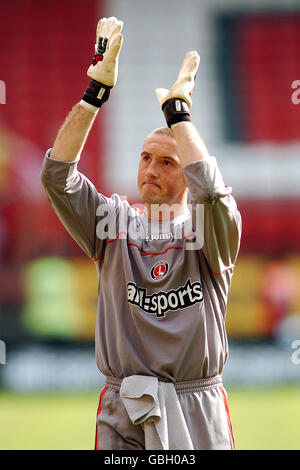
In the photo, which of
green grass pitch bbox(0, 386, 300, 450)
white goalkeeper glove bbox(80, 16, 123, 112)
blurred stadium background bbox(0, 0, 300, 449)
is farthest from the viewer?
blurred stadium background bbox(0, 0, 300, 449)

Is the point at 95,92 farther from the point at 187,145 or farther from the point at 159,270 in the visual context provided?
the point at 159,270

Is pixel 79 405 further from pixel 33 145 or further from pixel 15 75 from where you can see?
pixel 15 75

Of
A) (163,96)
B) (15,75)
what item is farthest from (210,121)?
(163,96)

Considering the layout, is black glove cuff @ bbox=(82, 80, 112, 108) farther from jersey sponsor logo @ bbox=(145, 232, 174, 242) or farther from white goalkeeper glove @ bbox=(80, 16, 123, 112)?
jersey sponsor logo @ bbox=(145, 232, 174, 242)

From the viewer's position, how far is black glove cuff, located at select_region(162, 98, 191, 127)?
8.09 ft

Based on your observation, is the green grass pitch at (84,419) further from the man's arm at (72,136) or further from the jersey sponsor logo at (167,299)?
the man's arm at (72,136)

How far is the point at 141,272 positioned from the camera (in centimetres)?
256

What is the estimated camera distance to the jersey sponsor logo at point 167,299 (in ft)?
8.16

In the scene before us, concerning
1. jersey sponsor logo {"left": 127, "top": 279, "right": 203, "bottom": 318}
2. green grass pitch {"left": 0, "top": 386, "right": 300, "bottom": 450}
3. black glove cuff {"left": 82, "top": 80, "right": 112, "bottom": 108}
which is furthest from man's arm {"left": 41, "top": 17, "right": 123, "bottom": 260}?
green grass pitch {"left": 0, "top": 386, "right": 300, "bottom": 450}

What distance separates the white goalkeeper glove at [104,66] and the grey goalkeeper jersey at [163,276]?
240mm

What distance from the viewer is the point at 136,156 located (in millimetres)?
11281

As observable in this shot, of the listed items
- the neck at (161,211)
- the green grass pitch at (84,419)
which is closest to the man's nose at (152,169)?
the neck at (161,211)

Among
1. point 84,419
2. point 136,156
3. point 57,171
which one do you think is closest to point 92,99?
point 57,171
